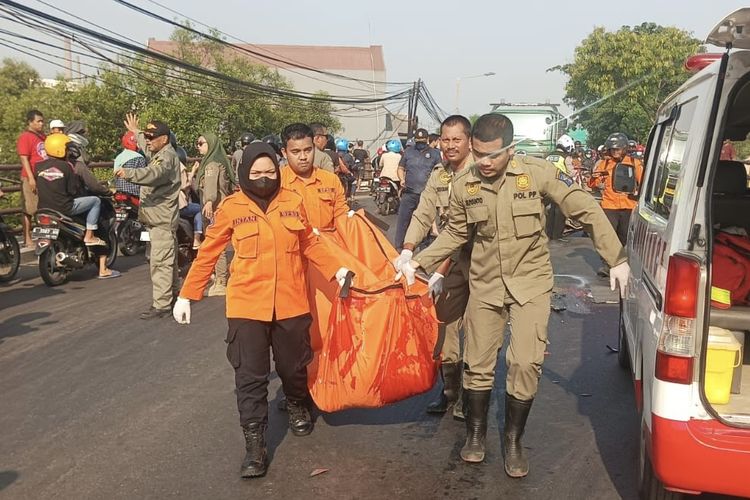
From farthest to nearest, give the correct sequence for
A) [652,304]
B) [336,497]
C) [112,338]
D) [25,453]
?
[112,338] < [25,453] < [336,497] < [652,304]

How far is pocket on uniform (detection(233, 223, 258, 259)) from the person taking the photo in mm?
4039

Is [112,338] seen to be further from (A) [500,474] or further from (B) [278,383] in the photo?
(A) [500,474]

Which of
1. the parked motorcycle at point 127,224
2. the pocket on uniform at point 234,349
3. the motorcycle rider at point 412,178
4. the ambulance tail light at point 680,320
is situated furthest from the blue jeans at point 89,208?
the ambulance tail light at point 680,320

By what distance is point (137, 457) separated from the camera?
14.1 feet

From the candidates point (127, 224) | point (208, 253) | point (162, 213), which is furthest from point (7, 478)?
point (127, 224)

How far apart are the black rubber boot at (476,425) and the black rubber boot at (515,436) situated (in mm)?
165

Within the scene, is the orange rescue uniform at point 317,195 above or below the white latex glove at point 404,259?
above

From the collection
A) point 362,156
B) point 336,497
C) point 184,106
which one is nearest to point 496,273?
point 336,497

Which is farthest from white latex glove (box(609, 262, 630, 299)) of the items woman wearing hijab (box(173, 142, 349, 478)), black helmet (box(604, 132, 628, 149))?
black helmet (box(604, 132, 628, 149))

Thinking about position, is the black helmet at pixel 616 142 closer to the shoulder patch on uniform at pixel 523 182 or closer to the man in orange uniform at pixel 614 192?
the man in orange uniform at pixel 614 192

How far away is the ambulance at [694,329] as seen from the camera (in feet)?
9.25

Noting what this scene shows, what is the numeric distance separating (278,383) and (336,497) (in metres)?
2.00

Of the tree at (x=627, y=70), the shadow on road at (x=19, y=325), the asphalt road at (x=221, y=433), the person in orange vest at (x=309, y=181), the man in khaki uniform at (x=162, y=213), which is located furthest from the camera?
the tree at (x=627, y=70)

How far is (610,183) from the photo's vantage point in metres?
9.23
